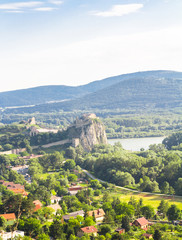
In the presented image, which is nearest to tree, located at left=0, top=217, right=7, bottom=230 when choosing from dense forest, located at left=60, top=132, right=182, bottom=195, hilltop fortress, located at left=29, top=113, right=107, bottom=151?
dense forest, located at left=60, top=132, right=182, bottom=195

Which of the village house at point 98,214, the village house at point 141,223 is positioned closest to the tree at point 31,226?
the village house at point 98,214

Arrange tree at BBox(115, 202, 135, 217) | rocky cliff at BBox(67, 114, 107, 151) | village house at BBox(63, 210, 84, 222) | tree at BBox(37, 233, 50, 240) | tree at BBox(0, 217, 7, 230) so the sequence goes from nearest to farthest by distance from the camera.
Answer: tree at BBox(37, 233, 50, 240)
tree at BBox(0, 217, 7, 230)
village house at BBox(63, 210, 84, 222)
tree at BBox(115, 202, 135, 217)
rocky cliff at BBox(67, 114, 107, 151)

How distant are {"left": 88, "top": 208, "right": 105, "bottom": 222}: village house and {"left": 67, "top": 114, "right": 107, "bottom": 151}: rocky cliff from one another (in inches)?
1290

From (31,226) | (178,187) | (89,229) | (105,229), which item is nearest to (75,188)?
(178,187)

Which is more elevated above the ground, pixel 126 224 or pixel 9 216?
pixel 9 216

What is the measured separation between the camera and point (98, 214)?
97.2 feet

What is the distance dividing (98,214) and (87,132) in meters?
37.2

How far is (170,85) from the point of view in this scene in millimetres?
195250

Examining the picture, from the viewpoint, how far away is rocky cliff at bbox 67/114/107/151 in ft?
214

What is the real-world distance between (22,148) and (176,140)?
30.3m

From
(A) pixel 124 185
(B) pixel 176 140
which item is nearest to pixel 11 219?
(A) pixel 124 185

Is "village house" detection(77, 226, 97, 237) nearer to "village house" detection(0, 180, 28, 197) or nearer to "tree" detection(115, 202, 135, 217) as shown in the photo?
"tree" detection(115, 202, 135, 217)

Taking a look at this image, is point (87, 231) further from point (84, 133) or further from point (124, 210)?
point (84, 133)

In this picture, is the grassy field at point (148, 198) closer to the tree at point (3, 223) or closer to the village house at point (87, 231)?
the village house at point (87, 231)
